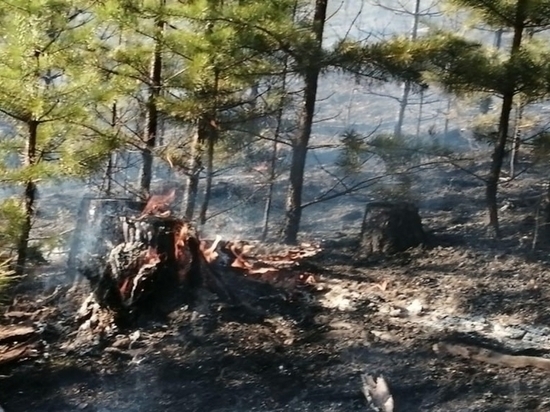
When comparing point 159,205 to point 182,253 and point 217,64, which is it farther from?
point 217,64

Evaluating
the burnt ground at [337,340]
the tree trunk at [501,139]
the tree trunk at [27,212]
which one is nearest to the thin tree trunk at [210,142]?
the burnt ground at [337,340]

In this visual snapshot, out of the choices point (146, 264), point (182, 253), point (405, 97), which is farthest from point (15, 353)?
point (405, 97)

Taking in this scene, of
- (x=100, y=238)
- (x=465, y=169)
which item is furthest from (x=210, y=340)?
(x=465, y=169)

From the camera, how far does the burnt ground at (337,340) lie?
73.0 inches

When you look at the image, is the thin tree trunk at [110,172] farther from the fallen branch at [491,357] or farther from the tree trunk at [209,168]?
the fallen branch at [491,357]

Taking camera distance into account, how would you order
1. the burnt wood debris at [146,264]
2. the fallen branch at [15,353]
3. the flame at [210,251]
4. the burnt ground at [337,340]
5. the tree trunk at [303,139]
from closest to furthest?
the burnt ground at [337,340]
the fallen branch at [15,353]
the burnt wood debris at [146,264]
the flame at [210,251]
the tree trunk at [303,139]

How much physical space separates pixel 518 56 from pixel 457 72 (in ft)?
0.68

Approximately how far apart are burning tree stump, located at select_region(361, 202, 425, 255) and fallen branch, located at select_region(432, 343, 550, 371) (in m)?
0.43

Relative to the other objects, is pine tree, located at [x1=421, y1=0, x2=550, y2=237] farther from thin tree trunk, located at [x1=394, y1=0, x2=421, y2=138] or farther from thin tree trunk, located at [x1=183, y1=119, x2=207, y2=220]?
thin tree trunk, located at [x1=183, y1=119, x2=207, y2=220]

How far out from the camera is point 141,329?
2.15 m

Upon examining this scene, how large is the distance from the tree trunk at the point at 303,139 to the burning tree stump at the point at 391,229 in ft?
0.80

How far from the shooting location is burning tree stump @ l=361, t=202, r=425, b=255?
2336 millimetres

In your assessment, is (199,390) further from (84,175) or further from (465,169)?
(465,169)

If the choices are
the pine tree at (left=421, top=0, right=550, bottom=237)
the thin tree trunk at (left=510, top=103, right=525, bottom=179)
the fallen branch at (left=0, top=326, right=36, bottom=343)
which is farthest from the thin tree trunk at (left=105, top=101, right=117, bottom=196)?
the thin tree trunk at (left=510, top=103, right=525, bottom=179)
